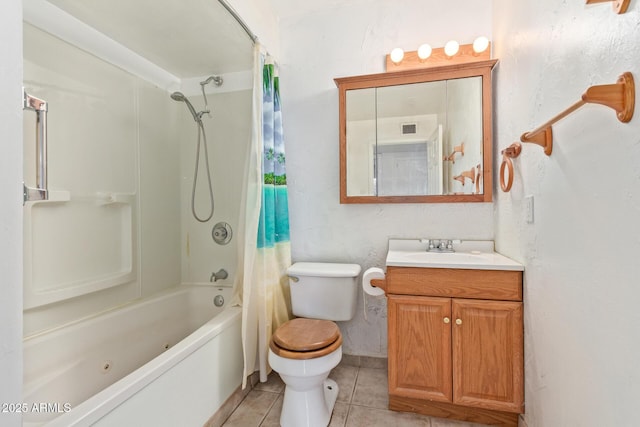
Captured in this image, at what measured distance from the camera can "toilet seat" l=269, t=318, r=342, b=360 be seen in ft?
4.51

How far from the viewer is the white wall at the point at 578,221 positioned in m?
0.75

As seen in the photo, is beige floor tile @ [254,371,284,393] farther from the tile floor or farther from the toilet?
the toilet

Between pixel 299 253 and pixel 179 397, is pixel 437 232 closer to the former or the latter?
pixel 299 253

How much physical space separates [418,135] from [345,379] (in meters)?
1.64

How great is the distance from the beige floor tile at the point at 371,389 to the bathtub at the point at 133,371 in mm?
714

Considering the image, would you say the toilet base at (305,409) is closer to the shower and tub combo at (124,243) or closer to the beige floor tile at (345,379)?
the beige floor tile at (345,379)

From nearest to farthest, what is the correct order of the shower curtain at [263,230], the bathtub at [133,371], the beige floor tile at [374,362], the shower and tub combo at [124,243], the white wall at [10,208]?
the white wall at [10,208] → the bathtub at [133,371] → the shower and tub combo at [124,243] → the shower curtain at [263,230] → the beige floor tile at [374,362]

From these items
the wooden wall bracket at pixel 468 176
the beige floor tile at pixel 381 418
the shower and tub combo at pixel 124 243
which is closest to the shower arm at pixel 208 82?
the shower and tub combo at pixel 124 243

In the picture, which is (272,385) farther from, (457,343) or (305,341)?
(457,343)

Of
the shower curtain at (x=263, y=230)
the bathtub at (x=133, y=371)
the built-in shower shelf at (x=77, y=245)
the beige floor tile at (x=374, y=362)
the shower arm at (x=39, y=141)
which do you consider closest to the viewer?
the shower arm at (x=39, y=141)

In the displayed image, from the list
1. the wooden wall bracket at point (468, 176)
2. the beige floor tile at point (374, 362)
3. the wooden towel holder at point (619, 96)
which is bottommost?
the beige floor tile at point (374, 362)

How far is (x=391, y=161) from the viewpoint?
1.89 m

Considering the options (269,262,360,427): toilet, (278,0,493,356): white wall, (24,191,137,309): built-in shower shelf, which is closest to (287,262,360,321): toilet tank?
(269,262,360,427): toilet

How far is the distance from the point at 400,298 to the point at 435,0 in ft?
6.16
